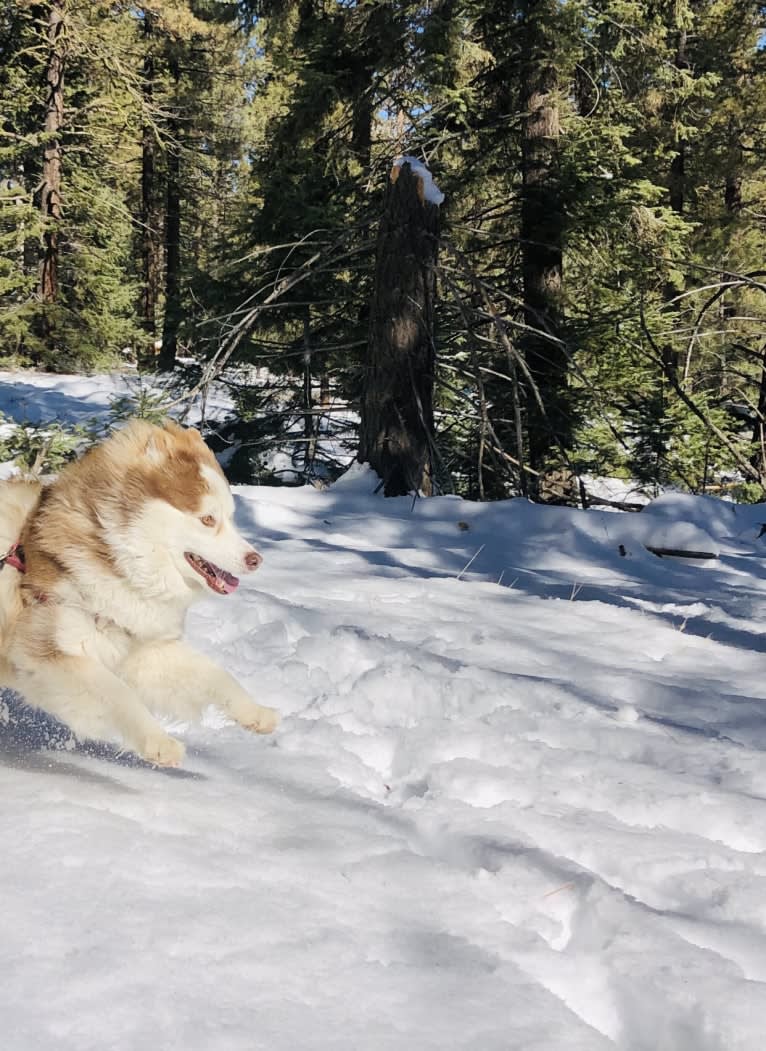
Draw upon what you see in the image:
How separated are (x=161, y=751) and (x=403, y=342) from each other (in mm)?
6265

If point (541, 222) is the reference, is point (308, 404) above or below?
below

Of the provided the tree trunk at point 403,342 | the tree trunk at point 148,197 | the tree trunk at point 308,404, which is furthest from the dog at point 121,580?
the tree trunk at point 148,197

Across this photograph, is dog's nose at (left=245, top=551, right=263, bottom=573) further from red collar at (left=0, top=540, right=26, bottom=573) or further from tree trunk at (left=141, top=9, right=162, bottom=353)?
tree trunk at (left=141, top=9, right=162, bottom=353)

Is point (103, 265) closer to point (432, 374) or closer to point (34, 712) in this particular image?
point (432, 374)

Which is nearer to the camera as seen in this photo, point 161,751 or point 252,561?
point 161,751

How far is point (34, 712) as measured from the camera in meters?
3.38

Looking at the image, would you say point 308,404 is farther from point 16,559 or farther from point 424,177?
point 16,559

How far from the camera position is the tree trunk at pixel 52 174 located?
19812 millimetres

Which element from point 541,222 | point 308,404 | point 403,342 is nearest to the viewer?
point 403,342

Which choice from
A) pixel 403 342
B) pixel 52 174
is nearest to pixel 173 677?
pixel 403 342

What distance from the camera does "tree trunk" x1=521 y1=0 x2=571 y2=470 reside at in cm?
1016

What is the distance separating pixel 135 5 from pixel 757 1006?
81.0 feet

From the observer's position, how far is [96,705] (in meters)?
2.78

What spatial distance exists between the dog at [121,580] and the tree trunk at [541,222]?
7.40 metres
